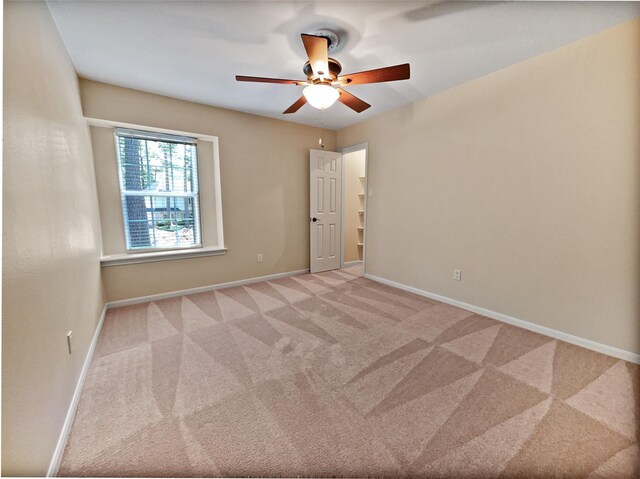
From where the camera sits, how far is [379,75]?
186 cm

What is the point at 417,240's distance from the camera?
3410 millimetres

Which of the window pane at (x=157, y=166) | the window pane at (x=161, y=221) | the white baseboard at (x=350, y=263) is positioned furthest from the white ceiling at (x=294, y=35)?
the white baseboard at (x=350, y=263)

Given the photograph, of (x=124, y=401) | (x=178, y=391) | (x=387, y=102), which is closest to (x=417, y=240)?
(x=387, y=102)

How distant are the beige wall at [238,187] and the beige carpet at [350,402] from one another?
29.8 inches

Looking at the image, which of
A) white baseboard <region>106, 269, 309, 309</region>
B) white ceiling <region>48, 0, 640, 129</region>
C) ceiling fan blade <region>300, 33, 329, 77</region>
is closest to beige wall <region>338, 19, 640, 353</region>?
white ceiling <region>48, 0, 640, 129</region>

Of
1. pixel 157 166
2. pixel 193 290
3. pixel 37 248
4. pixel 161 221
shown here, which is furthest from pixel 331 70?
pixel 193 290

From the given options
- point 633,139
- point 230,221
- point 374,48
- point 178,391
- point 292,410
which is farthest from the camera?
point 230,221

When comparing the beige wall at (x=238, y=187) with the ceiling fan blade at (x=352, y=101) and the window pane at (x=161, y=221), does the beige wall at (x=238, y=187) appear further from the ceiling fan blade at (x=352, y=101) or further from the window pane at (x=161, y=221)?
the ceiling fan blade at (x=352, y=101)

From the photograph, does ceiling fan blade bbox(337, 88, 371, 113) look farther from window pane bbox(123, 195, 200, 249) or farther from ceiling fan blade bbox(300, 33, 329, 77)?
window pane bbox(123, 195, 200, 249)

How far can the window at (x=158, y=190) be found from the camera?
2996 millimetres

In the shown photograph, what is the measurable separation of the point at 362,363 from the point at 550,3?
9.06 ft

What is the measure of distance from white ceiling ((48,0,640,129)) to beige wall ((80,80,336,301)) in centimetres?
31

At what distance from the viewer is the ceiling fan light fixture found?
199 cm

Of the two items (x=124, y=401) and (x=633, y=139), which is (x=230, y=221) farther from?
(x=633, y=139)
